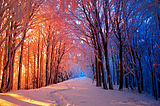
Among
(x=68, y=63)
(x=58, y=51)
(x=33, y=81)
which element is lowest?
(x=33, y=81)

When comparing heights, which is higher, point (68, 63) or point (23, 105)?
point (68, 63)

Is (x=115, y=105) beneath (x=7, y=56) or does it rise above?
beneath

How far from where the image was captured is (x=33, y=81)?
19.2m

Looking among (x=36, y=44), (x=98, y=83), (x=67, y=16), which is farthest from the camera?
(x=36, y=44)

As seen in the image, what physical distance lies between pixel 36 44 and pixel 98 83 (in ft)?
32.4

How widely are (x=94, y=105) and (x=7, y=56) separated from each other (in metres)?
6.28

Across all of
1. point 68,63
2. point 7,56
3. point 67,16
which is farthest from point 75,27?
point 68,63

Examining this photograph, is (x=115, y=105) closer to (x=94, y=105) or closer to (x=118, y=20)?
(x=94, y=105)

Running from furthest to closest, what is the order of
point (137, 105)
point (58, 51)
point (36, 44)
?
point (58, 51), point (36, 44), point (137, 105)

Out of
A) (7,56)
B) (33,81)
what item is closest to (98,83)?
(7,56)

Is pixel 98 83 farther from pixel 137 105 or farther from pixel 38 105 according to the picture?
pixel 38 105

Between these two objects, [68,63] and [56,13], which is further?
[68,63]

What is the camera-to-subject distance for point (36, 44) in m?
14.7

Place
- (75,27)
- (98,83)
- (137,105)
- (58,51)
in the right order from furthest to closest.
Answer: (58,51) → (98,83) → (75,27) → (137,105)
